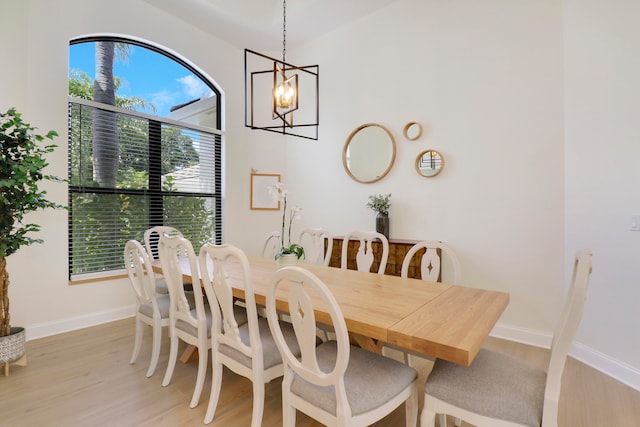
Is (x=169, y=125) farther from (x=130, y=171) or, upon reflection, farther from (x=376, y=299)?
(x=376, y=299)

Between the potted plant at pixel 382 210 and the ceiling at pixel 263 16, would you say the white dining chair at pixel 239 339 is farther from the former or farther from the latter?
the ceiling at pixel 263 16

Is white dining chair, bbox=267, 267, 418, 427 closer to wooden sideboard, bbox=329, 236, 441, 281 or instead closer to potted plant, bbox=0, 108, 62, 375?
wooden sideboard, bbox=329, 236, 441, 281

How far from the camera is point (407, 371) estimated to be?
1.44 metres

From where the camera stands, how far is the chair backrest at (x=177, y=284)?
190 cm

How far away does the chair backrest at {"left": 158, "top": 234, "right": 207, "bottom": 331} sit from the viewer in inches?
74.7

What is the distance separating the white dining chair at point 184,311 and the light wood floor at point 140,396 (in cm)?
15

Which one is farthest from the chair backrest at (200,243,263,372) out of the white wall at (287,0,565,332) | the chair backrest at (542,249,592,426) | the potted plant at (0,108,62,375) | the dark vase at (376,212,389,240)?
the white wall at (287,0,565,332)

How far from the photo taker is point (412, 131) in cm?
355

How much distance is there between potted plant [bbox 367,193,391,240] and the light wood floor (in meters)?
→ 1.53

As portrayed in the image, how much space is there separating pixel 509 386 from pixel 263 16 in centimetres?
448

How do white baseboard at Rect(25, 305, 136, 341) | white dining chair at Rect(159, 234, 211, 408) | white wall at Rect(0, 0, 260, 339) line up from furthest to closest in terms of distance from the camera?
white baseboard at Rect(25, 305, 136, 341) → white wall at Rect(0, 0, 260, 339) → white dining chair at Rect(159, 234, 211, 408)

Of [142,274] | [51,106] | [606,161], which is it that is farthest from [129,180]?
[606,161]

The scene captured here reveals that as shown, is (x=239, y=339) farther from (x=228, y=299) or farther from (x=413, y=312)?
(x=413, y=312)

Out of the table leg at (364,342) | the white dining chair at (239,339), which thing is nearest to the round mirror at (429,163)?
the table leg at (364,342)
